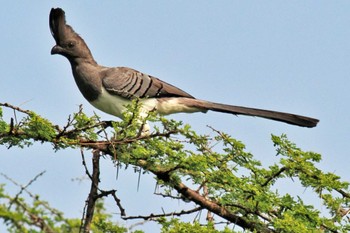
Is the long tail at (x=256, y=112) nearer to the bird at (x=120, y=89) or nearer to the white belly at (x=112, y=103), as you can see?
the bird at (x=120, y=89)

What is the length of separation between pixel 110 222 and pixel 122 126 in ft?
2.67

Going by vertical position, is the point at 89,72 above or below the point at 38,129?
above

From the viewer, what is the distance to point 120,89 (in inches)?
283

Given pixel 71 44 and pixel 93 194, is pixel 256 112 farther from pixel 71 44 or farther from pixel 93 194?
pixel 93 194

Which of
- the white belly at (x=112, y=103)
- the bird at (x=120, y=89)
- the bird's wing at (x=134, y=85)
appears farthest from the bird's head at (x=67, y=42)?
the white belly at (x=112, y=103)

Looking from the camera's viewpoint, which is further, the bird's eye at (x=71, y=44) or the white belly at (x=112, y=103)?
the bird's eye at (x=71, y=44)

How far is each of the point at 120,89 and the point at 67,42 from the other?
0.75 meters

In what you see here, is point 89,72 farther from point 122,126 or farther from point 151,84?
point 122,126

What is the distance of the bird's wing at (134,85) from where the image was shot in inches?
284

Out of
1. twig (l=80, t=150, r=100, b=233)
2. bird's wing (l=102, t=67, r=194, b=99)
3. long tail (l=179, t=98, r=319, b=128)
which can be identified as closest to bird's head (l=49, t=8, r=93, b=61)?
bird's wing (l=102, t=67, r=194, b=99)

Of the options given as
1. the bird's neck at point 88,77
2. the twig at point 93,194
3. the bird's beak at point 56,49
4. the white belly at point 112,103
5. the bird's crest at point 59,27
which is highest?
the bird's crest at point 59,27

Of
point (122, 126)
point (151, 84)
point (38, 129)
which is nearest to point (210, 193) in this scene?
point (122, 126)

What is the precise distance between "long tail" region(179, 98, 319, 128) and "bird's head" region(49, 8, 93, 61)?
110 centimetres

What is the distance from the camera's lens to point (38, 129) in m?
5.27
